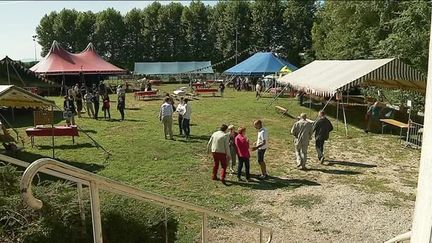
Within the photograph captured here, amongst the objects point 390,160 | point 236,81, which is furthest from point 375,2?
point 390,160

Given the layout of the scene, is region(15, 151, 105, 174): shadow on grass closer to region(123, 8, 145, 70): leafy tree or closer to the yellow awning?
the yellow awning

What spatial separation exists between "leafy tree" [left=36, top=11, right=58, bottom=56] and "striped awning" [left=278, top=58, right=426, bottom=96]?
211 ft

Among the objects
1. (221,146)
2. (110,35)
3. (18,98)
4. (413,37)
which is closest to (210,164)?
(221,146)

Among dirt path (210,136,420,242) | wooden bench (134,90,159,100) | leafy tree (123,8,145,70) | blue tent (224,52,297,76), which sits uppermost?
leafy tree (123,8,145,70)

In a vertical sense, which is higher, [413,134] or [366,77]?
[366,77]

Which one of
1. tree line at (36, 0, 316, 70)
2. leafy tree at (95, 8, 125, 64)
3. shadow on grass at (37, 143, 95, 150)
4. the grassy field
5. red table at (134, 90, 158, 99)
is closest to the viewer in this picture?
the grassy field

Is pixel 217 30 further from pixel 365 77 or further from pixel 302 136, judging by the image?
pixel 302 136

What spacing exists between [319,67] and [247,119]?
22.1 feet

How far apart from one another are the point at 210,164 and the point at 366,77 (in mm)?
8448

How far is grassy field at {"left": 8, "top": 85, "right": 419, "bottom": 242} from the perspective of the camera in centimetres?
929

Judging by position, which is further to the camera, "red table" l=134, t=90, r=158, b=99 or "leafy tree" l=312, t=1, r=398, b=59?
"leafy tree" l=312, t=1, r=398, b=59

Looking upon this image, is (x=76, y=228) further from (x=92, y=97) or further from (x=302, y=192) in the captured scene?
(x=92, y=97)

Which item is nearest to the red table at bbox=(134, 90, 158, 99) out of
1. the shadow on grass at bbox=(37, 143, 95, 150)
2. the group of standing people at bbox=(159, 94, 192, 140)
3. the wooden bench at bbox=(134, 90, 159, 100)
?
the wooden bench at bbox=(134, 90, 159, 100)

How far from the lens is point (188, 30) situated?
69188 mm
